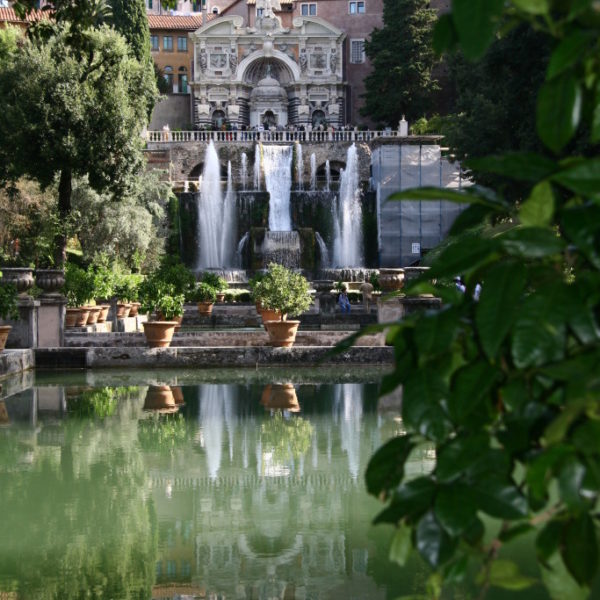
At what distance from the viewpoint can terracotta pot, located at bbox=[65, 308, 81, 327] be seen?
16.8 m

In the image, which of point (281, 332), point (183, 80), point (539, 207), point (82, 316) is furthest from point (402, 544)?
point (183, 80)

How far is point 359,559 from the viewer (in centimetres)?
390

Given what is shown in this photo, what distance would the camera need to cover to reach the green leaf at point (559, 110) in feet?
3.62

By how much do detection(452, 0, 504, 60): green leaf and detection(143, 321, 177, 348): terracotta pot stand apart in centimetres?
1200

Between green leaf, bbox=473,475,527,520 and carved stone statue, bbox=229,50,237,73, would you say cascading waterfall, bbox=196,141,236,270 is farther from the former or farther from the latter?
green leaf, bbox=473,475,527,520

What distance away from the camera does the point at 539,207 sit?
1.14 m

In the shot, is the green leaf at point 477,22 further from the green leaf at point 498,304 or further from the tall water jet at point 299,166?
the tall water jet at point 299,166

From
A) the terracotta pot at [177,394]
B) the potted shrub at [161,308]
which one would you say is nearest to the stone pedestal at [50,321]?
the potted shrub at [161,308]

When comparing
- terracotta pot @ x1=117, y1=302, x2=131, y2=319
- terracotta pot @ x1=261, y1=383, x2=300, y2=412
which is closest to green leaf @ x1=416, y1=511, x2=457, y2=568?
terracotta pot @ x1=261, y1=383, x2=300, y2=412

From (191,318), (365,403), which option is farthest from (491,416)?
(191,318)

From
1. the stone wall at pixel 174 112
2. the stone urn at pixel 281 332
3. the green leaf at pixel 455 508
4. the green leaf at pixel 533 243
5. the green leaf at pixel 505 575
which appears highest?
the stone wall at pixel 174 112

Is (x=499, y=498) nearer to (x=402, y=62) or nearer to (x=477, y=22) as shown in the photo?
(x=477, y=22)

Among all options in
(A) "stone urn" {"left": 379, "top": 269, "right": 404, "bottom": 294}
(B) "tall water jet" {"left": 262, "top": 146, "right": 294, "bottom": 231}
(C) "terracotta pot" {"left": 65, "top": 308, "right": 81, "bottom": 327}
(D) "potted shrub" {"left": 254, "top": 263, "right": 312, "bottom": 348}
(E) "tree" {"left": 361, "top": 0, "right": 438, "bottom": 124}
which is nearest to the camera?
(A) "stone urn" {"left": 379, "top": 269, "right": 404, "bottom": 294}

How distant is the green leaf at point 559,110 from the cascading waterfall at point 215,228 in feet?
121
